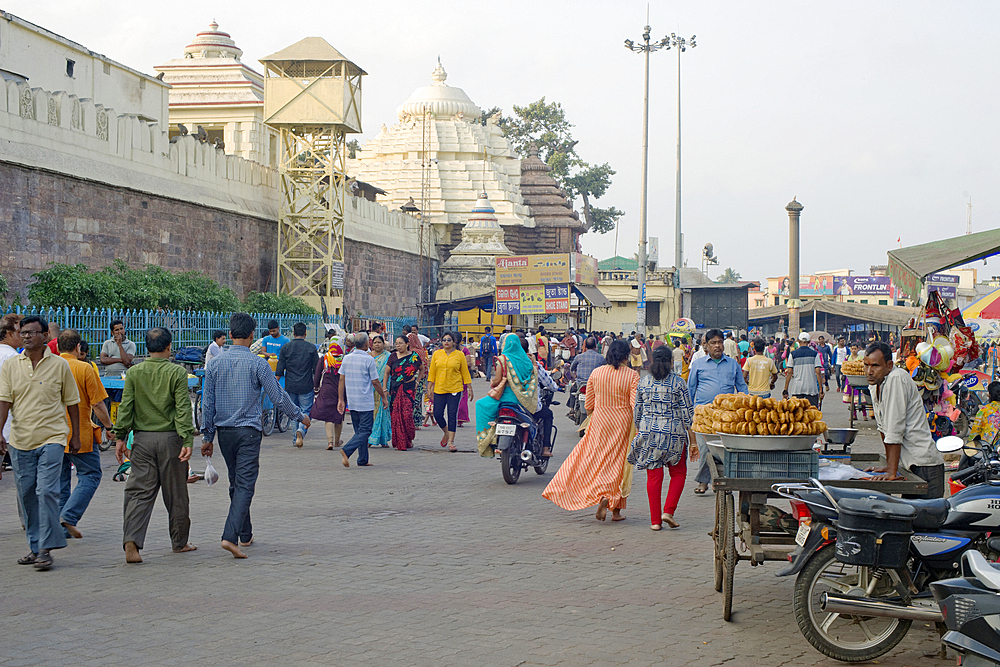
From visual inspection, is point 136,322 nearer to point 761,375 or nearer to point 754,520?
point 761,375

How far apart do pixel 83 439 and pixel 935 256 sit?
25.6 feet

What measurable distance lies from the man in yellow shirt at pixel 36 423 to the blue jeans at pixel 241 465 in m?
0.96

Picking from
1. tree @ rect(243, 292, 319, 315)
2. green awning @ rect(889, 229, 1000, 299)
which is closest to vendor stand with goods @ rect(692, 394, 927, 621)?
green awning @ rect(889, 229, 1000, 299)

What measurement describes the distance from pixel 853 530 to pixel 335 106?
21.0 meters

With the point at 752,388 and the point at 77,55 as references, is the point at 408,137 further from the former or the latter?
the point at 752,388

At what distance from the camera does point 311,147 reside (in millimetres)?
23766

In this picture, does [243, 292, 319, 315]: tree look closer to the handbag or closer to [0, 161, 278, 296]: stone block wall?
[0, 161, 278, 296]: stone block wall

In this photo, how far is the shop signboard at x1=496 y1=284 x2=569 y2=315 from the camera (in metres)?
27.2

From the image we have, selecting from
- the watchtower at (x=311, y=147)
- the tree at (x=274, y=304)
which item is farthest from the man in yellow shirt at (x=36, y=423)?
the watchtower at (x=311, y=147)

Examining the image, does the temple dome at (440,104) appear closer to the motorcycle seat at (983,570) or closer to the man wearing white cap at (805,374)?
the man wearing white cap at (805,374)

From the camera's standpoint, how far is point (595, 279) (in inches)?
1353

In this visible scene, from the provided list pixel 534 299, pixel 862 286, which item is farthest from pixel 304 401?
pixel 862 286

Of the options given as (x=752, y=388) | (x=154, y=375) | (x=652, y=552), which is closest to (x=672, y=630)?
(x=652, y=552)

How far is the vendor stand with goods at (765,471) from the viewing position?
187 inches
